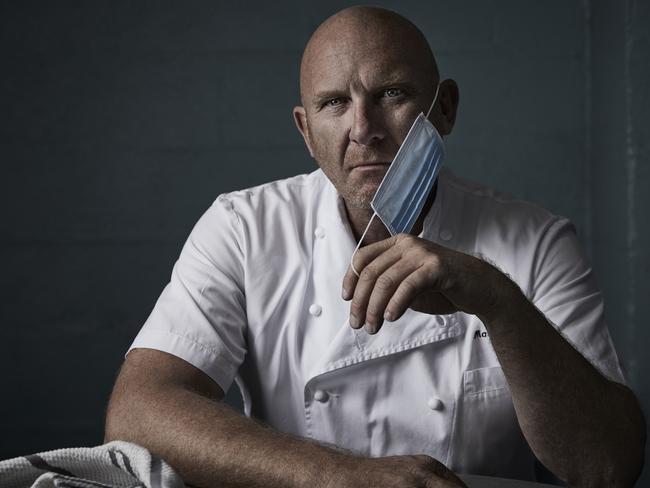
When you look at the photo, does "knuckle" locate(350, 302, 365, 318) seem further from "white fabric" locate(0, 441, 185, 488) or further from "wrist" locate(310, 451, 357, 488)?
"white fabric" locate(0, 441, 185, 488)

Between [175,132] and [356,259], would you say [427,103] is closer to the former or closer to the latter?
[356,259]

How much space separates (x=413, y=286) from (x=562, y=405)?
34cm

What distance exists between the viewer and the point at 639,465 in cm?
132

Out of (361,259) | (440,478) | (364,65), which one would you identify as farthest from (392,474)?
(364,65)

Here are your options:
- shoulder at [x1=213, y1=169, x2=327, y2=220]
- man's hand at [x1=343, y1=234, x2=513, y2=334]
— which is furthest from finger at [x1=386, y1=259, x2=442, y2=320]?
shoulder at [x1=213, y1=169, x2=327, y2=220]

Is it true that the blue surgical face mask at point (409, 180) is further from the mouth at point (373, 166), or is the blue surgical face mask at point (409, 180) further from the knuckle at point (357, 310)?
the knuckle at point (357, 310)

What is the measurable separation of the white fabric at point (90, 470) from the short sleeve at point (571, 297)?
2.48 ft

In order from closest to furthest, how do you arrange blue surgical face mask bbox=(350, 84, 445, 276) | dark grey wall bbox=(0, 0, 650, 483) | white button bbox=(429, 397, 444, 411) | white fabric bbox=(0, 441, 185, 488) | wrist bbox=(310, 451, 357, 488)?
1. white fabric bbox=(0, 441, 185, 488)
2. wrist bbox=(310, 451, 357, 488)
3. blue surgical face mask bbox=(350, 84, 445, 276)
4. white button bbox=(429, 397, 444, 411)
5. dark grey wall bbox=(0, 0, 650, 483)

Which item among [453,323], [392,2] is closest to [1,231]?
[392,2]

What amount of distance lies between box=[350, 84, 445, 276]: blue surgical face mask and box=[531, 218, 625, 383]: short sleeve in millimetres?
299

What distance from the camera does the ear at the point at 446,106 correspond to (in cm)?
165

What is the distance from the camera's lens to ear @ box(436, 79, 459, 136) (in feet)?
5.41

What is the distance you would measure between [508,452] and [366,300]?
575 mm

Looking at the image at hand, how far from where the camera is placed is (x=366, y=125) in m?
1.49
